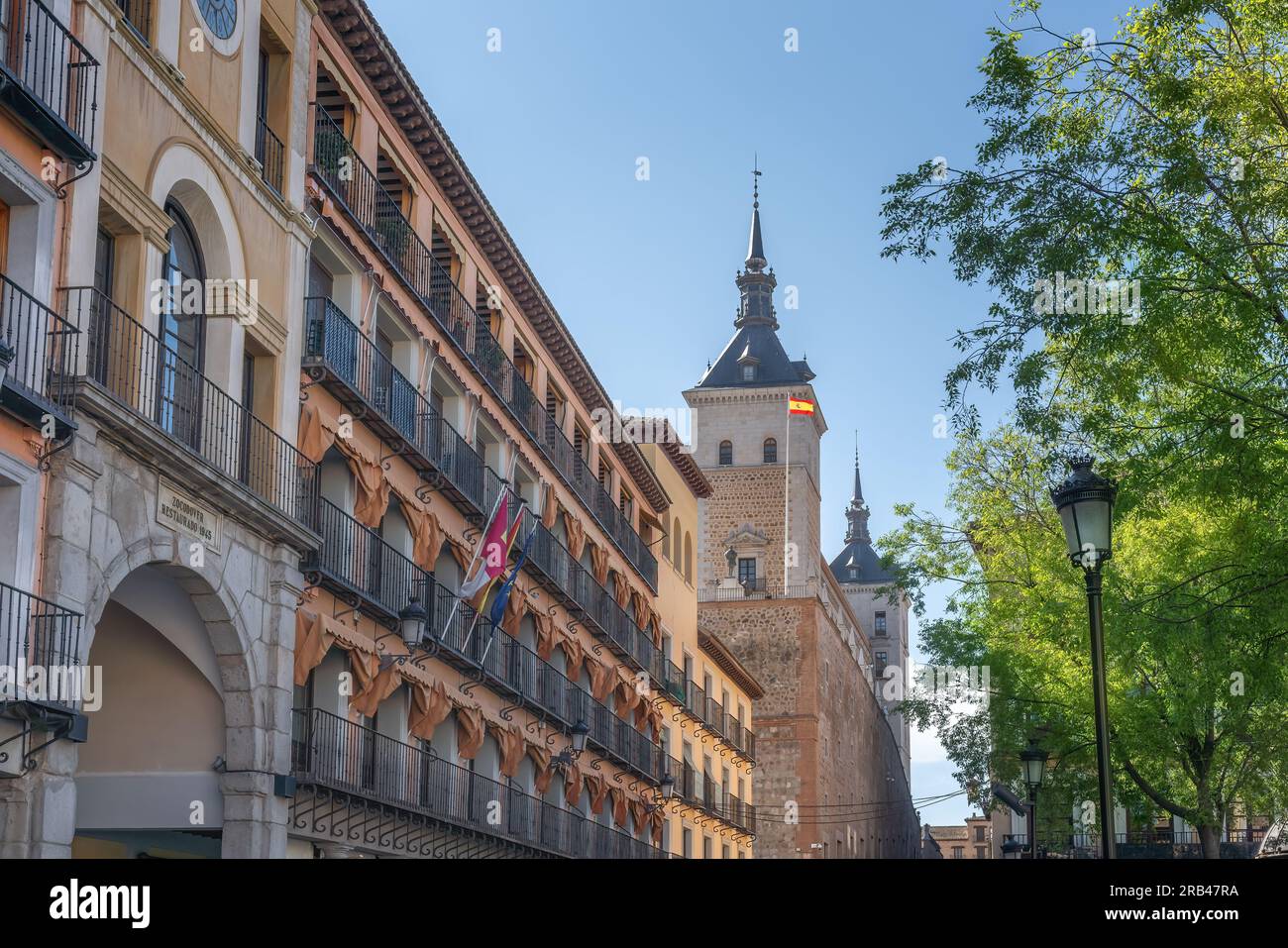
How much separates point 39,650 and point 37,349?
261 cm

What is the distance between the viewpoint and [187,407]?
18.9 m

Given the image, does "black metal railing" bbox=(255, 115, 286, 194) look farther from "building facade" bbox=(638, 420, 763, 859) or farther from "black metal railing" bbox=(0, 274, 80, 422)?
"building facade" bbox=(638, 420, 763, 859)

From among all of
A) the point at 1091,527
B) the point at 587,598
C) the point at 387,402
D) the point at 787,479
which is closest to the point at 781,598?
the point at 787,479

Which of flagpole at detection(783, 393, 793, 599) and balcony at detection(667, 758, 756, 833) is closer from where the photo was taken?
balcony at detection(667, 758, 756, 833)

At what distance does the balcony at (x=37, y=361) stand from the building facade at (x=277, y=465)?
2.2 inches

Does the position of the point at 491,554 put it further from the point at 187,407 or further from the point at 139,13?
the point at 139,13

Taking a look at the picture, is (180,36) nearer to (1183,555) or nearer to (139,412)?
(139,412)

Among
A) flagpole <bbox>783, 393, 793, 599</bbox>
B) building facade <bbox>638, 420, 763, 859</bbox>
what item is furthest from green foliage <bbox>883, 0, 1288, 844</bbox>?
flagpole <bbox>783, 393, 793, 599</bbox>

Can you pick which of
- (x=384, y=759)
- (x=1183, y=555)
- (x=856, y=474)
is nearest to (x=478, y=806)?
(x=384, y=759)

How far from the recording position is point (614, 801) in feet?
134

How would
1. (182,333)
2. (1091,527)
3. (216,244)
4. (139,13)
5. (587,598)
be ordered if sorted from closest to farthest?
(1091,527), (139,13), (182,333), (216,244), (587,598)

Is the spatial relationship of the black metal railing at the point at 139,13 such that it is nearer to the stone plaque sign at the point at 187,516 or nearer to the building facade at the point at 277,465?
the building facade at the point at 277,465

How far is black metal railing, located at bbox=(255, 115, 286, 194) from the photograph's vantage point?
2122cm

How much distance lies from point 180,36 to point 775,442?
6867cm
